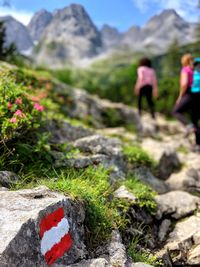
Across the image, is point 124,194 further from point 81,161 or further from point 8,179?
point 8,179

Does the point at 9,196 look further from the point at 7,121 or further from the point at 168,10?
the point at 168,10

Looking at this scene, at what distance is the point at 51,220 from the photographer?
578 cm

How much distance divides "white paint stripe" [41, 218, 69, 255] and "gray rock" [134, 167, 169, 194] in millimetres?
4673

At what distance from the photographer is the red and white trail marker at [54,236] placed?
5547 millimetres

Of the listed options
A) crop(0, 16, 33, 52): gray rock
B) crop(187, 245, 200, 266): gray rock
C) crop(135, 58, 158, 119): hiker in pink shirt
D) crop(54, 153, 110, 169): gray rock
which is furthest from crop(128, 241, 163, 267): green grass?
crop(135, 58, 158, 119): hiker in pink shirt

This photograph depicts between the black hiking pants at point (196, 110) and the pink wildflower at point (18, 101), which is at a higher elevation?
the pink wildflower at point (18, 101)

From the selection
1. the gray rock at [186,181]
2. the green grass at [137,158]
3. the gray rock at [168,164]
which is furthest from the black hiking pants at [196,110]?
the green grass at [137,158]

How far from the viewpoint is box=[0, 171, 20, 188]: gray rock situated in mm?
6859

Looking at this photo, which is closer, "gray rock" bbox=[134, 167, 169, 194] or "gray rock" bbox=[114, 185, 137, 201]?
"gray rock" bbox=[114, 185, 137, 201]

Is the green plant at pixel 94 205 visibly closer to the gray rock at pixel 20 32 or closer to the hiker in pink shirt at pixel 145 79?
the gray rock at pixel 20 32

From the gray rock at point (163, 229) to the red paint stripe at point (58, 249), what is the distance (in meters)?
2.65

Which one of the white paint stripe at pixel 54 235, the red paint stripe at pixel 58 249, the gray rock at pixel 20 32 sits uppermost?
the gray rock at pixel 20 32

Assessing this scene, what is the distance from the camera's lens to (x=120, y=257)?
6133 mm

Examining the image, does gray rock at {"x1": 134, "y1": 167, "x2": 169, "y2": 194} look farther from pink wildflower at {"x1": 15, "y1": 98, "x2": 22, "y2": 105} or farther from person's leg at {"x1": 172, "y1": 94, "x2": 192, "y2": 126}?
pink wildflower at {"x1": 15, "y1": 98, "x2": 22, "y2": 105}
